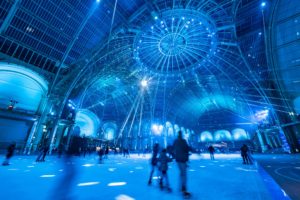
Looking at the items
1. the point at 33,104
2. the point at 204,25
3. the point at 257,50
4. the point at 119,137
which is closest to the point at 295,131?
the point at 257,50

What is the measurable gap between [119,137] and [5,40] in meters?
35.8

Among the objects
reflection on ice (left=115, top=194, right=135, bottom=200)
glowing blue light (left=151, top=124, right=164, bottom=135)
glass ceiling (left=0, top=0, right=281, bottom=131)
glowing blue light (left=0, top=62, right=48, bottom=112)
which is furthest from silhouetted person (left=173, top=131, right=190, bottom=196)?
glowing blue light (left=151, top=124, right=164, bottom=135)

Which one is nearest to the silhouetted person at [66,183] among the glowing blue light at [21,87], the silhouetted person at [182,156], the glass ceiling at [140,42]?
the silhouetted person at [182,156]

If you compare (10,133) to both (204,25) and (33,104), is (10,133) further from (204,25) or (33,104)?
(204,25)

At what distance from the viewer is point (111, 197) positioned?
390 cm

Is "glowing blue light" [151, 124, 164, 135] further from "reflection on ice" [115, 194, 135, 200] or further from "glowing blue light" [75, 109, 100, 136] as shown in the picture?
"reflection on ice" [115, 194, 135, 200]

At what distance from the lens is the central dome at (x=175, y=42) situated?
74.8 feet

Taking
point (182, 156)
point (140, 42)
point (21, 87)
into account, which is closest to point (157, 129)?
point (140, 42)

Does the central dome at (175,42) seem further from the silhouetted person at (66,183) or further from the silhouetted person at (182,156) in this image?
the silhouetted person at (66,183)

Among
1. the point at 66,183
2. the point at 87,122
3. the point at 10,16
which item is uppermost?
the point at 10,16

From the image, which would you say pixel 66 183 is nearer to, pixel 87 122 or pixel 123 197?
pixel 123 197

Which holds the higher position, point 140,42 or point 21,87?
point 140,42

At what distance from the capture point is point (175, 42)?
26.9 metres

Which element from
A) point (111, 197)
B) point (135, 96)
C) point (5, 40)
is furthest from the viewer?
point (135, 96)
